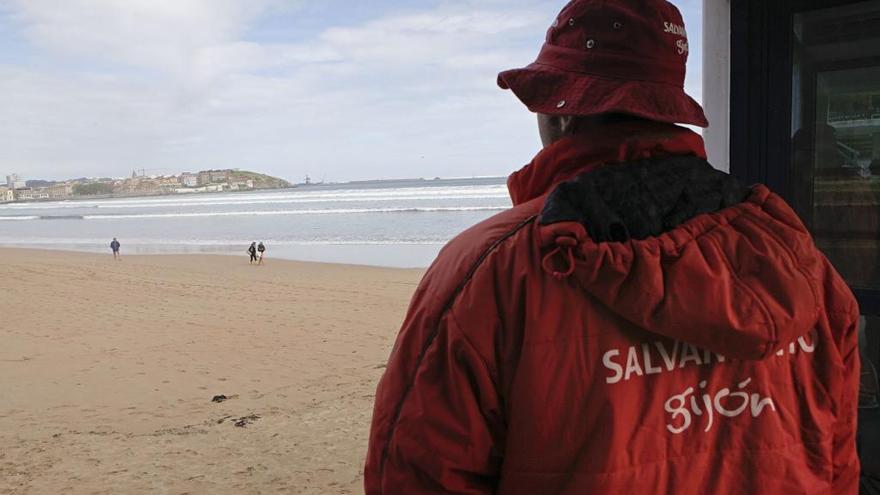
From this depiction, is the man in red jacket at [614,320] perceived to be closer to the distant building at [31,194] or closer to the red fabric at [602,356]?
the red fabric at [602,356]

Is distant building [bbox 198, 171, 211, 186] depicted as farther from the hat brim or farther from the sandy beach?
the hat brim

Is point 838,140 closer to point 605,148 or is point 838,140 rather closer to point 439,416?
point 605,148

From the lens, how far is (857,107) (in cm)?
253

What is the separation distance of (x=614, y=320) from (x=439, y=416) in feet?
0.96

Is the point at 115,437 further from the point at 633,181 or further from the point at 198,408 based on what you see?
the point at 633,181

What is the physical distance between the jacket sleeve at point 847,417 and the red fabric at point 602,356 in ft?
0.39

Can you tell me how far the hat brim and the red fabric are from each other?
4 centimetres

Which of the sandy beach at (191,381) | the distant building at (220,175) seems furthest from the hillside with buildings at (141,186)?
the sandy beach at (191,381)

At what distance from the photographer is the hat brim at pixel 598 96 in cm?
106

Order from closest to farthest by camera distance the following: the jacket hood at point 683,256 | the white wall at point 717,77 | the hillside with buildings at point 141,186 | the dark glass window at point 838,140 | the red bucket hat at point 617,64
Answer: the jacket hood at point 683,256 → the red bucket hat at point 617,64 → the dark glass window at point 838,140 → the white wall at point 717,77 → the hillside with buildings at point 141,186

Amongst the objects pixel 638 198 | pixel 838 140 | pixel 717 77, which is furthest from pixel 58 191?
pixel 638 198

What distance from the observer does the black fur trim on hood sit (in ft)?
3.28

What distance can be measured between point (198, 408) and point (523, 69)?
6.41 meters

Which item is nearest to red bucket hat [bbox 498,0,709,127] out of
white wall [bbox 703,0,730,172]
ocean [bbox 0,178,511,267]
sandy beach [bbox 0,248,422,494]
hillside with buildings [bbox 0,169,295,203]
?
white wall [bbox 703,0,730,172]
